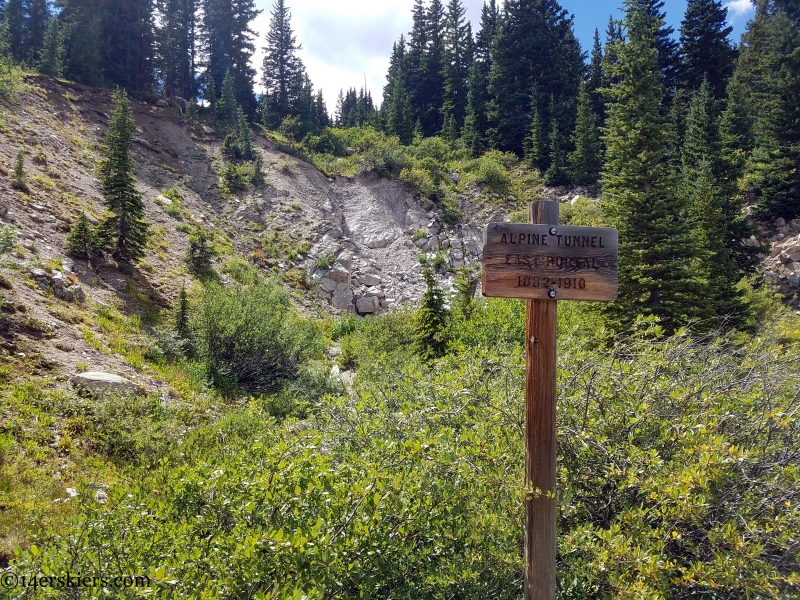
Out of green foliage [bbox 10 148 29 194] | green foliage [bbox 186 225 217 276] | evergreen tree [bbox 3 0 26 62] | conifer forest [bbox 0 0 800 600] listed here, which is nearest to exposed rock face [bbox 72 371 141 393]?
conifer forest [bbox 0 0 800 600]

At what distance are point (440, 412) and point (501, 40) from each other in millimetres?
43260

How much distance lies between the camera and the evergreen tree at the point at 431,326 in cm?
1215

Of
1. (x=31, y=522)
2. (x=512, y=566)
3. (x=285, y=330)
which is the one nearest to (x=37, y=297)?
(x=285, y=330)

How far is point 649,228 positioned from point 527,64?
32.0 m

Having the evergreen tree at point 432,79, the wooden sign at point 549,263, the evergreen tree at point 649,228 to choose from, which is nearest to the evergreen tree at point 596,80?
the evergreen tree at point 432,79

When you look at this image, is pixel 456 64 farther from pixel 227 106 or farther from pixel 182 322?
pixel 182 322

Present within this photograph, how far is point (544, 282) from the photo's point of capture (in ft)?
8.70

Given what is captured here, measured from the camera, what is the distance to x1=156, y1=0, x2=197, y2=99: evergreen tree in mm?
34500

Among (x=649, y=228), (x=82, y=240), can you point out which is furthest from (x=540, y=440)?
(x=82, y=240)

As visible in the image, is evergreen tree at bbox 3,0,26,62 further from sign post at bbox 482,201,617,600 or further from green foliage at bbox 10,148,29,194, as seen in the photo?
sign post at bbox 482,201,617,600

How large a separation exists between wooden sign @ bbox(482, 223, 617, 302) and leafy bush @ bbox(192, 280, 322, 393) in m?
10.1

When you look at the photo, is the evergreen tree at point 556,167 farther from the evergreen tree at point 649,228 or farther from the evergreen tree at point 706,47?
the evergreen tree at point 649,228

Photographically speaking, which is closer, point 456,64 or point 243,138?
point 243,138

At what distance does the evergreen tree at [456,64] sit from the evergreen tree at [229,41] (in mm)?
17191
